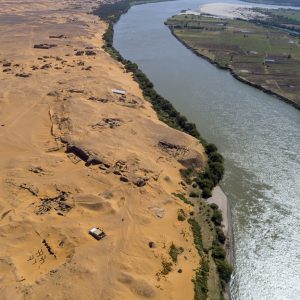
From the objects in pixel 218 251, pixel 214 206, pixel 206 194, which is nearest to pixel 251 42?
pixel 206 194

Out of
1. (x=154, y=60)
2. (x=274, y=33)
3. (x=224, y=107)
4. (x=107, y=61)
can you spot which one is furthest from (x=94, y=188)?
(x=274, y=33)

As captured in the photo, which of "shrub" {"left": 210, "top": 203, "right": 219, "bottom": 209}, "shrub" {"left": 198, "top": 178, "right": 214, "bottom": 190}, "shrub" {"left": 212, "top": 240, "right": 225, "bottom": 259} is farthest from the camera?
"shrub" {"left": 198, "top": 178, "right": 214, "bottom": 190}

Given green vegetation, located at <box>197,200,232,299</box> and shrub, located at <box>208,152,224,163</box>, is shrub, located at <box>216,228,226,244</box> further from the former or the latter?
shrub, located at <box>208,152,224,163</box>

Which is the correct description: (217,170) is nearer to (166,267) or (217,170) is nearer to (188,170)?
(188,170)

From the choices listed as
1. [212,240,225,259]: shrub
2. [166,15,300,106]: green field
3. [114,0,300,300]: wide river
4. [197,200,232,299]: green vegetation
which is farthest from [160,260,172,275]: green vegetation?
[166,15,300,106]: green field

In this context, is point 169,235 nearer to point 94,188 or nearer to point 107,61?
point 94,188

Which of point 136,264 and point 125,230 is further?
point 125,230
